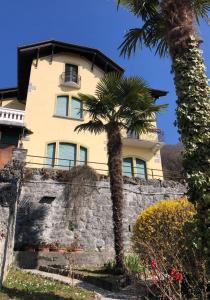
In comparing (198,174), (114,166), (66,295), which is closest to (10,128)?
(114,166)

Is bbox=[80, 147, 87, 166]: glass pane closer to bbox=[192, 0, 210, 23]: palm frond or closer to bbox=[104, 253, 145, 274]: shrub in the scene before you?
bbox=[104, 253, 145, 274]: shrub

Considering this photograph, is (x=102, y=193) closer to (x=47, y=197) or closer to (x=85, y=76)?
(x=47, y=197)

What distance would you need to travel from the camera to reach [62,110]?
23297 mm

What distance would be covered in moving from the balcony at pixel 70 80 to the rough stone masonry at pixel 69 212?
8.86 meters

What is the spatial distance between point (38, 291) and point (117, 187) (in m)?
5.37

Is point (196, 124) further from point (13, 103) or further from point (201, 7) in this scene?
point (13, 103)

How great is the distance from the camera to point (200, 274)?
5953mm

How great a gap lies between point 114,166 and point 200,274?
23.6ft

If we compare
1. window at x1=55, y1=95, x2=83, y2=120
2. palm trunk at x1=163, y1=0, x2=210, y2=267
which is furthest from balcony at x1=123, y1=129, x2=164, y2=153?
palm trunk at x1=163, y1=0, x2=210, y2=267

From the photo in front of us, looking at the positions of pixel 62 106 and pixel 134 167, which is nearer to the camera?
pixel 62 106

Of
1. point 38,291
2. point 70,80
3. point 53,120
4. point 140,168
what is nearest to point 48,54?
point 70,80

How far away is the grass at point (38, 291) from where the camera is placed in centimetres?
734

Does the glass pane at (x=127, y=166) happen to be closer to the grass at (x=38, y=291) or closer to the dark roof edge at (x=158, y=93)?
the dark roof edge at (x=158, y=93)

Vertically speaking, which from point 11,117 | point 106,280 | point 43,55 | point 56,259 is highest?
point 43,55
